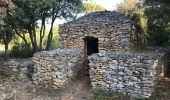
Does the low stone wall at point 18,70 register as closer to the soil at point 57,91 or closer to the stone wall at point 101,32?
the soil at point 57,91

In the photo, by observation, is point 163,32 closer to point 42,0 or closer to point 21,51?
point 42,0

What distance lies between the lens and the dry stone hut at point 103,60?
35.1 feet

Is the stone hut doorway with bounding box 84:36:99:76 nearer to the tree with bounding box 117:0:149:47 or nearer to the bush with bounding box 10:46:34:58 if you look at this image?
the tree with bounding box 117:0:149:47

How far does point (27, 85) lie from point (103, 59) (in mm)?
3487

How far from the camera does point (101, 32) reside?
13.7m

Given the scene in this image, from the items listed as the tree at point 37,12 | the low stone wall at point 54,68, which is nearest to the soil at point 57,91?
the low stone wall at point 54,68

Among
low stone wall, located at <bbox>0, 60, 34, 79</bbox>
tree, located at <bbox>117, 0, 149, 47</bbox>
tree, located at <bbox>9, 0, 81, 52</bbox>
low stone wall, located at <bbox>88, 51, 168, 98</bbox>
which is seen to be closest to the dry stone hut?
low stone wall, located at <bbox>88, 51, 168, 98</bbox>

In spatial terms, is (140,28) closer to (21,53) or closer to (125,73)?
(125,73)

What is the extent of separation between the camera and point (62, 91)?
1173 centimetres

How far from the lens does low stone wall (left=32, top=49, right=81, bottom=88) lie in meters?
11.9

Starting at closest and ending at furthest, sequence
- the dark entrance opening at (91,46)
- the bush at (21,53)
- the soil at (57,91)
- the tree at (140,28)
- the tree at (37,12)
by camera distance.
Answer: the soil at (57,91)
the dark entrance opening at (91,46)
the tree at (140,28)
the tree at (37,12)
the bush at (21,53)

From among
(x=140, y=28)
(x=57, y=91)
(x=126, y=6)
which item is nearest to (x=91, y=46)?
(x=140, y=28)

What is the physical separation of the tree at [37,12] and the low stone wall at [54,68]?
522 cm

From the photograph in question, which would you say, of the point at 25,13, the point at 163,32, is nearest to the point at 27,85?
the point at 25,13
